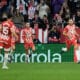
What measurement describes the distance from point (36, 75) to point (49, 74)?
23.6 inches

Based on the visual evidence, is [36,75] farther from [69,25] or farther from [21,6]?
[21,6]

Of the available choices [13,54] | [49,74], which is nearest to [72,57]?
[13,54]

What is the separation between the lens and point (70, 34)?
24.1 m

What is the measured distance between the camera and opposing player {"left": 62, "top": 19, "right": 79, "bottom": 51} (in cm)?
2355

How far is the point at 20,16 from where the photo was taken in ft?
82.4

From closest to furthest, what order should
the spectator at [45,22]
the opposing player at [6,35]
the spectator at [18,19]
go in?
the opposing player at [6,35] → the spectator at [45,22] → the spectator at [18,19]

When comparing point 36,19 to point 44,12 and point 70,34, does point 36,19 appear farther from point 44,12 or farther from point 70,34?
point 70,34

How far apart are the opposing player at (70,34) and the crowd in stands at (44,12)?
512 mm

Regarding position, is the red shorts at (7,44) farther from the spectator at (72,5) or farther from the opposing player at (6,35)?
the spectator at (72,5)

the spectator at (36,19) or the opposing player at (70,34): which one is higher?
the spectator at (36,19)

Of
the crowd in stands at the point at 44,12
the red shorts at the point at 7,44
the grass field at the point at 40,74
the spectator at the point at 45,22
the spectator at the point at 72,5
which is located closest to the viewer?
the grass field at the point at 40,74

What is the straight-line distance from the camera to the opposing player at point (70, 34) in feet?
77.3

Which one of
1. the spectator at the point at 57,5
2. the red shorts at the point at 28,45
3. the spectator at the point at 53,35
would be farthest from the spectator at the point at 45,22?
the red shorts at the point at 28,45

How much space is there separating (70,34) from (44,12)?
7.16ft
